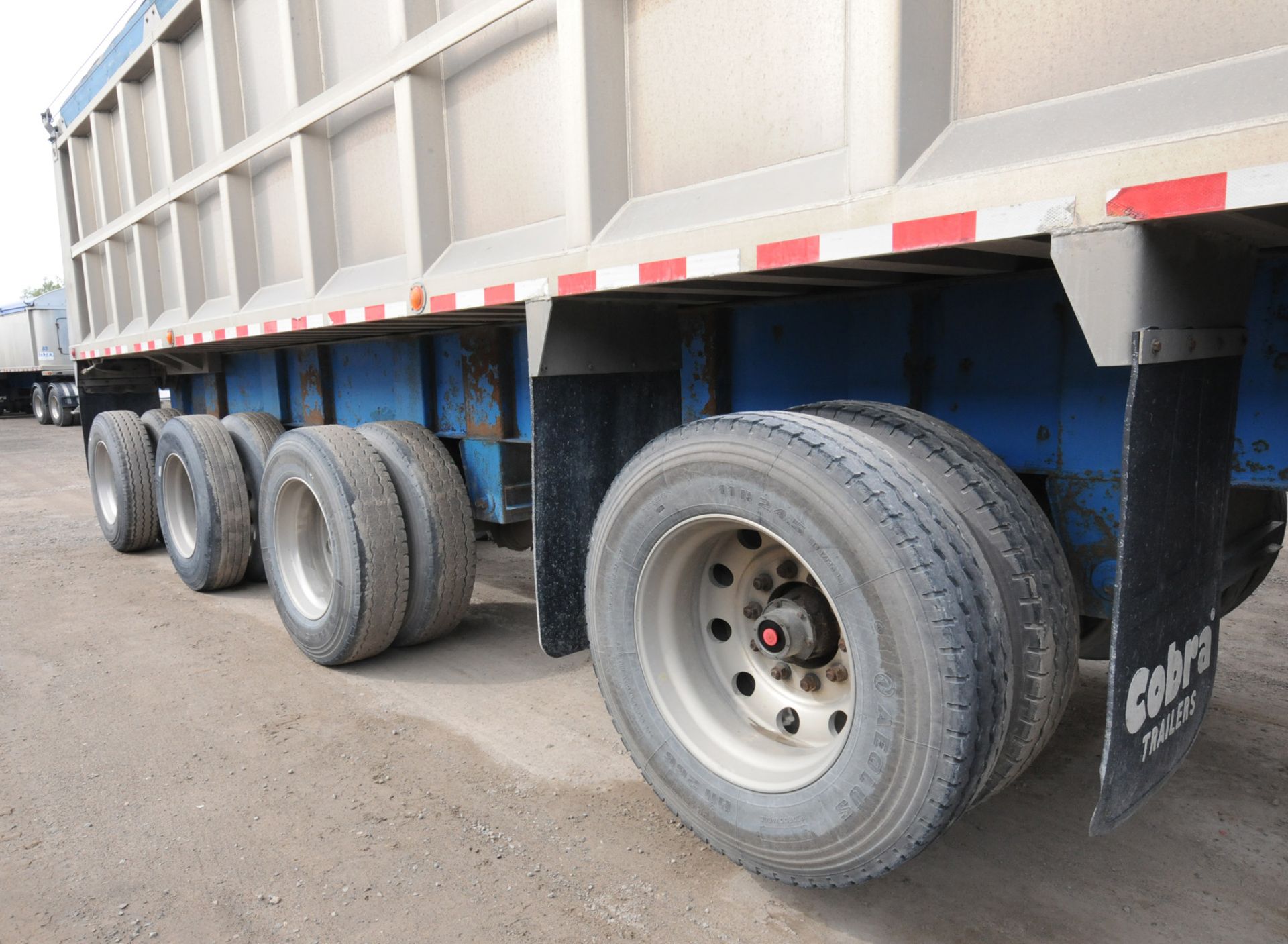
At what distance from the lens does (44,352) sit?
22547mm

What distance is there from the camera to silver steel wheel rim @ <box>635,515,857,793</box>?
7.55 ft

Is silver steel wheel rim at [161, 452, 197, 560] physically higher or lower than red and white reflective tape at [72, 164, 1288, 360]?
lower

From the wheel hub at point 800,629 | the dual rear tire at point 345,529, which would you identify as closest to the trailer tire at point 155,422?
the dual rear tire at point 345,529

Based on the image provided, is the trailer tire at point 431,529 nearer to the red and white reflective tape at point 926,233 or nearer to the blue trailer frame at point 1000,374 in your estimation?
the blue trailer frame at point 1000,374

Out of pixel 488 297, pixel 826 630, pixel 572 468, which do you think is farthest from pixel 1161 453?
pixel 488 297

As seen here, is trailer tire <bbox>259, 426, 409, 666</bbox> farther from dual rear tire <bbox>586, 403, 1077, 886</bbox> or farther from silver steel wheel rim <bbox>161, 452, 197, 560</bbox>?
silver steel wheel rim <bbox>161, 452, 197, 560</bbox>

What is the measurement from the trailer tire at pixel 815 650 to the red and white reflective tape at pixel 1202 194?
0.68 metres

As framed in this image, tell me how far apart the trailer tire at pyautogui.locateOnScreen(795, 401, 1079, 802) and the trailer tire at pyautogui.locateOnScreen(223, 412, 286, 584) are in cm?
431

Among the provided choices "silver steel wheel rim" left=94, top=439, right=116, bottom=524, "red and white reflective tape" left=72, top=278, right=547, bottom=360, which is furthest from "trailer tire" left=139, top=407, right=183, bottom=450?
"red and white reflective tape" left=72, top=278, right=547, bottom=360

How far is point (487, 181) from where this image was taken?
3090 mm

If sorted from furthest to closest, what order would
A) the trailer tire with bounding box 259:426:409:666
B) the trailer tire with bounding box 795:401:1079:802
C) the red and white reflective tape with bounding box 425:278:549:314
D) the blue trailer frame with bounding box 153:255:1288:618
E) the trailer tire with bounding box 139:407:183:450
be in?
the trailer tire with bounding box 139:407:183:450 → the trailer tire with bounding box 259:426:409:666 → the red and white reflective tape with bounding box 425:278:549:314 → the blue trailer frame with bounding box 153:255:1288:618 → the trailer tire with bounding box 795:401:1079:802

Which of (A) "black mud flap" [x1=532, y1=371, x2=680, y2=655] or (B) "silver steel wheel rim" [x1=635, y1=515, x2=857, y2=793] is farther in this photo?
(A) "black mud flap" [x1=532, y1=371, x2=680, y2=655]

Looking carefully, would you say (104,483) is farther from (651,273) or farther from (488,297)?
(651,273)

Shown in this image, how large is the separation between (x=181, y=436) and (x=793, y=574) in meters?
4.52
